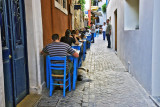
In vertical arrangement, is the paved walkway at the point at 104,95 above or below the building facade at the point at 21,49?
below

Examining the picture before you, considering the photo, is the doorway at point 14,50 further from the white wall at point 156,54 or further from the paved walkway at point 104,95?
the white wall at point 156,54

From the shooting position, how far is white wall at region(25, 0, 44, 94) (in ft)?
16.1

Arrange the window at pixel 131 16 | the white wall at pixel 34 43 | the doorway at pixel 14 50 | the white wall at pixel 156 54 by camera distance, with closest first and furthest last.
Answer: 1. the doorway at pixel 14 50
2. the white wall at pixel 156 54
3. the white wall at pixel 34 43
4. the window at pixel 131 16

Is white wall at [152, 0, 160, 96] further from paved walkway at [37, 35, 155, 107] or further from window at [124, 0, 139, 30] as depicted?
window at [124, 0, 139, 30]

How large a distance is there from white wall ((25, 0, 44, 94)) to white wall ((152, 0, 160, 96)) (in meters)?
2.73

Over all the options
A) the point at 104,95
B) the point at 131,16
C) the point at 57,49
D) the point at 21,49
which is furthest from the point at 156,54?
the point at 131,16

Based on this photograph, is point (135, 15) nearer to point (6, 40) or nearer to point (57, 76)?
point (57, 76)

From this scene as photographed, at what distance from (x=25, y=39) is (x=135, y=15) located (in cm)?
499

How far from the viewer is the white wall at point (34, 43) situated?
4.92 metres

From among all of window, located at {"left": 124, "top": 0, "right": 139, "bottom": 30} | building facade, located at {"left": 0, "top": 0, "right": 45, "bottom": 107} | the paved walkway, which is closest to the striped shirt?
building facade, located at {"left": 0, "top": 0, "right": 45, "bottom": 107}

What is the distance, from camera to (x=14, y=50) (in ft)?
Answer: 14.4

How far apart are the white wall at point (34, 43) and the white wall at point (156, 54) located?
2.73m

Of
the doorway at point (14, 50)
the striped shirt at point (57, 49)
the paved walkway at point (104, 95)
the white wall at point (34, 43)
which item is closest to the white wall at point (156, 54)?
the paved walkway at point (104, 95)

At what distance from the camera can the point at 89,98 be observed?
5.07m
